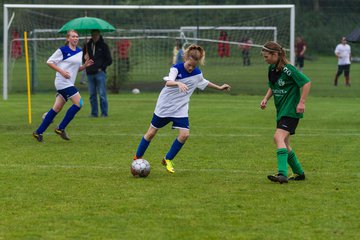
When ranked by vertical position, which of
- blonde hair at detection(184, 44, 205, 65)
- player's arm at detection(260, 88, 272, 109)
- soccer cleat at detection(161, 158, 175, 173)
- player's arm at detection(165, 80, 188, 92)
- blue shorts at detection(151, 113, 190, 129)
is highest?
blonde hair at detection(184, 44, 205, 65)

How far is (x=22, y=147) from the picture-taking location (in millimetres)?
13273

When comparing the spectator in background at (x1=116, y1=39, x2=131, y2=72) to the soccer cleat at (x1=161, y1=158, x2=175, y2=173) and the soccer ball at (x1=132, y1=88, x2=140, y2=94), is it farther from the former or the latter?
the soccer cleat at (x1=161, y1=158, x2=175, y2=173)

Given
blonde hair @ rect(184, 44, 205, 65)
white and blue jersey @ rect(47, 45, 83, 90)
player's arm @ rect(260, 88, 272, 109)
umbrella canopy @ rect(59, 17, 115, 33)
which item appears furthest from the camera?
umbrella canopy @ rect(59, 17, 115, 33)

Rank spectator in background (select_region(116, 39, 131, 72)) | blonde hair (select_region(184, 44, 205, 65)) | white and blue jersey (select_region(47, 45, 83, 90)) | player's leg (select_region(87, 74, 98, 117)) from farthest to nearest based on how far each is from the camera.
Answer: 1. spectator in background (select_region(116, 39, 131, 72))
2. player's leg (select_region(87, 74, 98, 117))
3. white and blue jersey (select_region(47, 45, 83, 90))
4. blonde hair (select_region(184, 44, 205, 65))

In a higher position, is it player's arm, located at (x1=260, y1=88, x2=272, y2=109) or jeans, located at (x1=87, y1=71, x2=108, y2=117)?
player's arm, located at (x1=260, y1=88, x2=272, y2=109)

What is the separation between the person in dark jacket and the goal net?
30.0 ft

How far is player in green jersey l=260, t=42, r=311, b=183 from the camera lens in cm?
965

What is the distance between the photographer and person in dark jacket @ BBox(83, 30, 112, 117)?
1927 cm

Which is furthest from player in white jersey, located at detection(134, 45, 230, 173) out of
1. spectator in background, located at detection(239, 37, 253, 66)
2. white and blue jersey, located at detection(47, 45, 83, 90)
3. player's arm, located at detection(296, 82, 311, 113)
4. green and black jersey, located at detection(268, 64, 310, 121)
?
spectator in background, located at detection(239, 37, 253, 66)

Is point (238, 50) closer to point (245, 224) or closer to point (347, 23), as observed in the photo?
point (347, 23)

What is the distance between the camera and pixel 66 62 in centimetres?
1445

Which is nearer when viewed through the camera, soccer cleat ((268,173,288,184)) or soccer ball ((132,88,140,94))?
soccer cleat ((268,173,288,184))

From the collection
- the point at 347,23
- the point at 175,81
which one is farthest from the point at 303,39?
the point at 175,81

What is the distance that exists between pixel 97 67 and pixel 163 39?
11038mm
